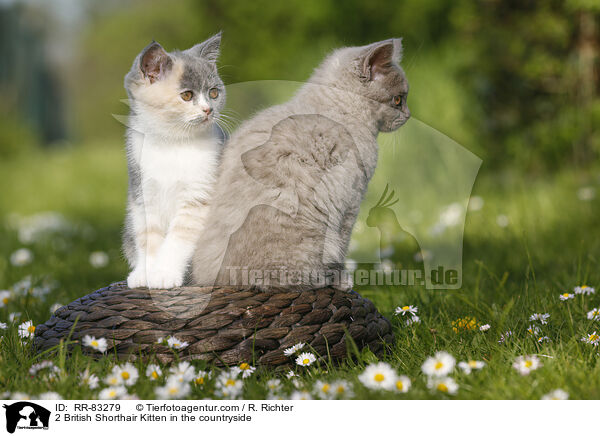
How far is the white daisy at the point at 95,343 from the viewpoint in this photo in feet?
5.35

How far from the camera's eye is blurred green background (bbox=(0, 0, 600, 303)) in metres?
3.22

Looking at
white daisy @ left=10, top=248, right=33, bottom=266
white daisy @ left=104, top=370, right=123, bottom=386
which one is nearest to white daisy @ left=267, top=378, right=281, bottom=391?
white daisy @ left=104, top=370, right=123, bottom=386

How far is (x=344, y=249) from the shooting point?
205 cm

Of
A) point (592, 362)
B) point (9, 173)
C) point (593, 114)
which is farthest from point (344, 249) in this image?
point (9, 173)

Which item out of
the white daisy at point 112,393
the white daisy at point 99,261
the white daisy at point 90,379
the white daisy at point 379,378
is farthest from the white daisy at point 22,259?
the white daisy at point 379,378

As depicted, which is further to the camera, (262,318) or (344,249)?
(344,249)

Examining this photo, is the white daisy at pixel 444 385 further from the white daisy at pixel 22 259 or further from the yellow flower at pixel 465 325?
the white daisy at pixel 22 259

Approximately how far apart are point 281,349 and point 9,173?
6641 millimetres

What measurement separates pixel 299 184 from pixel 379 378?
26.9 inches
